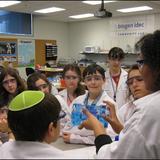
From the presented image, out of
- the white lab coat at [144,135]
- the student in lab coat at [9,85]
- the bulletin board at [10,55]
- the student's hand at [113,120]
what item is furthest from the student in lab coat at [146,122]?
the bulletin board at [10,55]

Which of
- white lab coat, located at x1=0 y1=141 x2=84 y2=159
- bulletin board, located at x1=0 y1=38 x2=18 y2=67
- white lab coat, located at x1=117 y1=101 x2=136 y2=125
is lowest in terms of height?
white lab coat, located at x1=117 y1=101 x2=136 y2=125

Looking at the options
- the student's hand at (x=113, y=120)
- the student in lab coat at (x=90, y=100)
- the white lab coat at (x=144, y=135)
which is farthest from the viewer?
the student in lab coat at (x=90, y=100)

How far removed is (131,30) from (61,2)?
10.1ft

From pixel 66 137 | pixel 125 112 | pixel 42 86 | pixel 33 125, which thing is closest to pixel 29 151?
pixel 33 125

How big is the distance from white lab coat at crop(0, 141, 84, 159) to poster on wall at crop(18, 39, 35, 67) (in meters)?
3.75

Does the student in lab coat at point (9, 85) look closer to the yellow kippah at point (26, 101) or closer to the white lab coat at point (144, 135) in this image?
the yellow kippah at point (26, 101)

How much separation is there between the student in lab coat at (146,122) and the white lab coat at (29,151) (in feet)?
0.56

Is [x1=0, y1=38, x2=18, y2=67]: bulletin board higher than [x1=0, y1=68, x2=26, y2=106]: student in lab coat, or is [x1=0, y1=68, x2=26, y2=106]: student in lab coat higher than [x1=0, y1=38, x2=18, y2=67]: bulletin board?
[x1=0, y1=38, x2=18, y2=67]: bulletin board

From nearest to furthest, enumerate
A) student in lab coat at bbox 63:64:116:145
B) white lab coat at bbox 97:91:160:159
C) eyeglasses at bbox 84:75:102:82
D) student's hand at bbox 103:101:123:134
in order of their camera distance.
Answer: white lab coat at bbox 97:91:160:159 → student's hand at bbox 103:101:123:134 → student in lab coat at bbox 63:64:116:145 → eyeglasses at bbox 84:75:102:82

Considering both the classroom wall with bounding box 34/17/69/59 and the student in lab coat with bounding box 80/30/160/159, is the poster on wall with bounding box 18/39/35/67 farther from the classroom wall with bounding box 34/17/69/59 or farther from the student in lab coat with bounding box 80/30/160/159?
the student in lab coat with bounding box 80/30/160/159

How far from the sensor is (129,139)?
815 mm

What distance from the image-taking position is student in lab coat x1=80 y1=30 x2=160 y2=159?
0.80 metres

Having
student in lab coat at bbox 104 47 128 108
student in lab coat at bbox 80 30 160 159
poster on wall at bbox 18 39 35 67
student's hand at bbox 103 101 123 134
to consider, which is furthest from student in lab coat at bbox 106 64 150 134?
poster on wall at bbox 18 39 35 67

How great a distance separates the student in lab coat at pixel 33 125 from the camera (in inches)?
32.7
